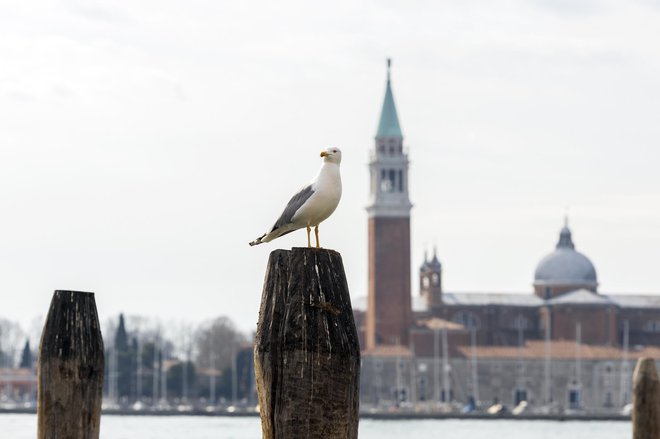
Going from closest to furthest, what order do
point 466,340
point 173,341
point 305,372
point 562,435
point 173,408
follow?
point 305,372 → point 562,435 → point 173,408 → point 466,340 → point 173,341

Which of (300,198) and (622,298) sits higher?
(622,298)

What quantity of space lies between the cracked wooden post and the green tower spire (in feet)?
339

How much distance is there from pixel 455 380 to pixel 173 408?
690 inches

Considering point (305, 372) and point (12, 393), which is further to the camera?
point (12, 393)

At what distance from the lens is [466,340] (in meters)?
114

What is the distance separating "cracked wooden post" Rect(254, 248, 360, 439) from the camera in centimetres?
695

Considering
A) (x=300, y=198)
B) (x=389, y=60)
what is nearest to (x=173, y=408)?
(x=389, y=60)

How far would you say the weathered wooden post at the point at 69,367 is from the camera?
31.0ft

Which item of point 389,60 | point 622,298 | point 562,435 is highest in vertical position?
point 389,60

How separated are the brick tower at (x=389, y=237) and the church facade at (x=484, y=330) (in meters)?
0.06

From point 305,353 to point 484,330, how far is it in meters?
110

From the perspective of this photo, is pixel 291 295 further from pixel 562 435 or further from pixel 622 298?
pixel 622 298

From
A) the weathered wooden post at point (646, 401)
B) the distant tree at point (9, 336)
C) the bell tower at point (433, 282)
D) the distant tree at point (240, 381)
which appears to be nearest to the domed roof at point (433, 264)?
the bell tower at point (433, 282)

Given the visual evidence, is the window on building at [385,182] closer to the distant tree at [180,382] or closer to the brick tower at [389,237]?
the brick tower at [389,237]
